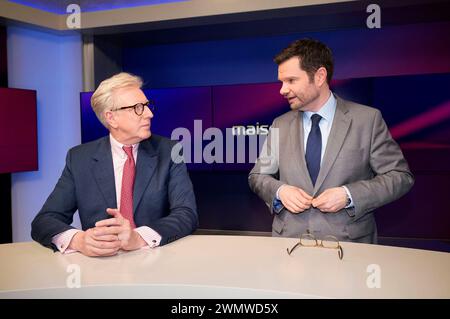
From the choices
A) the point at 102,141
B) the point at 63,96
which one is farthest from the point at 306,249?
the point at 63,96

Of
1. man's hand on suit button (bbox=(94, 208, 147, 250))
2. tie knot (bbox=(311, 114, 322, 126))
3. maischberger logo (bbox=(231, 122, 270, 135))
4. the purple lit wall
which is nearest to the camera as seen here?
man's hand on suit button (bbox=(94, 208, 147, 250))

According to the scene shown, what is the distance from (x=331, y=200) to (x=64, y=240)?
109cm

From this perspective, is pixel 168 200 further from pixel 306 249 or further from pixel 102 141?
pixel 306 249

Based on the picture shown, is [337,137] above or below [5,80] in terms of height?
below

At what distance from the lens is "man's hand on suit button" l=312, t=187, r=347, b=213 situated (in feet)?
6.30

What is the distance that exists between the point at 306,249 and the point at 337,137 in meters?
0.77

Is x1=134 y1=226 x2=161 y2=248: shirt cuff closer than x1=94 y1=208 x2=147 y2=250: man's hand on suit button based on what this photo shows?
No

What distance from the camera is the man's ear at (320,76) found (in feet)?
7.66

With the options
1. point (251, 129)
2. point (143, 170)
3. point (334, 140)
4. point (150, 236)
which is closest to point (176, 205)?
point (143, 170)

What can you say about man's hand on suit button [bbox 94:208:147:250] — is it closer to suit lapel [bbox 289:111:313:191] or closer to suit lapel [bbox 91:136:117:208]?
suit lapel [bbox 91:136:117:208]

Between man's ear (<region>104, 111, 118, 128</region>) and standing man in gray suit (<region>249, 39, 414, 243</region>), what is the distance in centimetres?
77

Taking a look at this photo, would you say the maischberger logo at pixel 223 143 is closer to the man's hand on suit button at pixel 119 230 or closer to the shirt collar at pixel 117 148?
the shirt collar at pixel 117 148

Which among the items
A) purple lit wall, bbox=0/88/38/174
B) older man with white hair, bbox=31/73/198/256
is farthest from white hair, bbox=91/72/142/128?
purple lit wall, bbox=0/88/38/174
